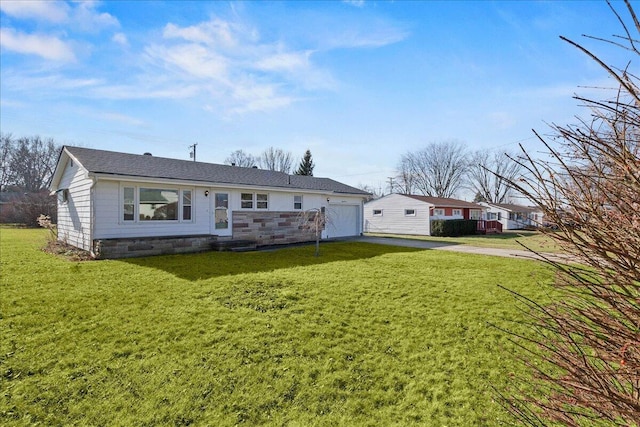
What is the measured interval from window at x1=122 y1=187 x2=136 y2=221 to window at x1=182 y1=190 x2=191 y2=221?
1.73 m

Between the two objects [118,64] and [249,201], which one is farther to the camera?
[249,201]

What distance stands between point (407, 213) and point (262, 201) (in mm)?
14756

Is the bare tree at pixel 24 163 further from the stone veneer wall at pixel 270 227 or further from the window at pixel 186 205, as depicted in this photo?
the stone veneer wall at pixel 270 227

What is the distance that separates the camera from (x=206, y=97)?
11836mm

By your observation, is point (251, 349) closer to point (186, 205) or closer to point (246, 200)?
point (186, 205)

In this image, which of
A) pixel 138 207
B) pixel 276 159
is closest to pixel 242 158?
pixel 276 159

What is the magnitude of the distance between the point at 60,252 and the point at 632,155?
14.7 meters

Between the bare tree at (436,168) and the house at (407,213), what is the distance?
17.0m

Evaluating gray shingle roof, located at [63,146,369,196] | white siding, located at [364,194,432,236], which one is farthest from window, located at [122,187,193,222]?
white siding, located at [364,194,432,236]

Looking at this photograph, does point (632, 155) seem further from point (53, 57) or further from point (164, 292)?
point (53, 57)

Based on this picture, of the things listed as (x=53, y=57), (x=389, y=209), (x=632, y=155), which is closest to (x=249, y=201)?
(x=53, y=57)

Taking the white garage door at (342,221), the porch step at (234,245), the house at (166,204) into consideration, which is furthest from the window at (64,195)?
the white garage door at (342,221)

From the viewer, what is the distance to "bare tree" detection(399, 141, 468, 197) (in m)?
44.7

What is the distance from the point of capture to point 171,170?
13117 mm
